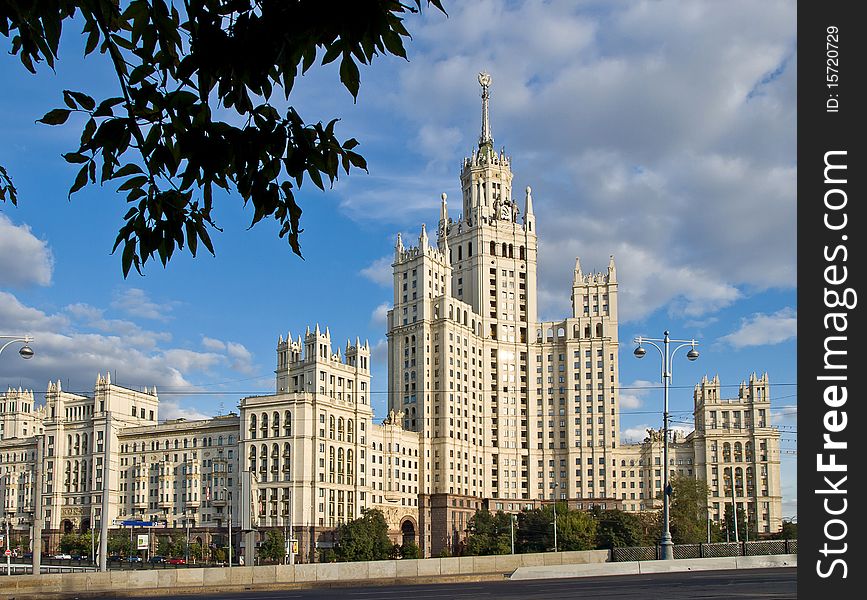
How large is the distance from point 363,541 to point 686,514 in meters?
50.7

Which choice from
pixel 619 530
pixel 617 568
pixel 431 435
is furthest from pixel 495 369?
pixel 617 568

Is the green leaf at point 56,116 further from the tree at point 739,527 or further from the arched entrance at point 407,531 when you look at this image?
the tree at point 739,527

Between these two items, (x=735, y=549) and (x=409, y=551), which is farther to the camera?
(x=409, y=551)

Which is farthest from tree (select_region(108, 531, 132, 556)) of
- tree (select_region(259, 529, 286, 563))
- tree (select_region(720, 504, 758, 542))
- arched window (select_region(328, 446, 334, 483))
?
tree (select_region(720, 504, 758, 542))

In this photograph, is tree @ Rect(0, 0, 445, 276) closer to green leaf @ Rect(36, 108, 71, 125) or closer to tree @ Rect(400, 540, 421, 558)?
green leaf @ Rect(36, 108, 71, 125)

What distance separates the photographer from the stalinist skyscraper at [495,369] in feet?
564

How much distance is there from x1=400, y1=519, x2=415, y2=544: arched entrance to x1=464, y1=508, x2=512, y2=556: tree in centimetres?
967

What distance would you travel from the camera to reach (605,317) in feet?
626

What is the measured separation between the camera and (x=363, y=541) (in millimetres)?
129500

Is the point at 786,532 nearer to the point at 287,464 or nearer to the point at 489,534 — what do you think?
the point at 489,534

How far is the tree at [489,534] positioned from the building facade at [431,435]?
8473 mm
